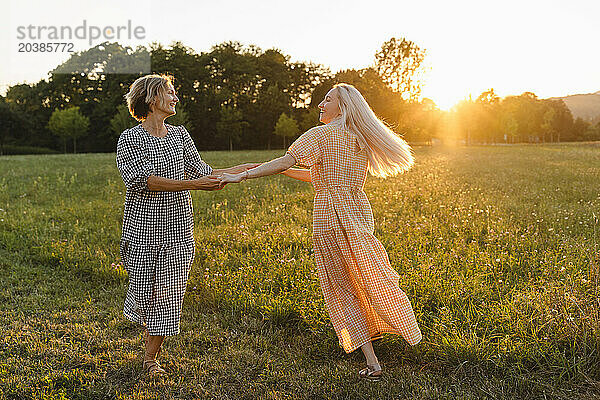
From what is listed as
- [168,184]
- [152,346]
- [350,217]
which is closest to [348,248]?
[350,217]

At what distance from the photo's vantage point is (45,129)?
57750 millimetres

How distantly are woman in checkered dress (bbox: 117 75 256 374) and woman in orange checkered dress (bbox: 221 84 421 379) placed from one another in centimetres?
55

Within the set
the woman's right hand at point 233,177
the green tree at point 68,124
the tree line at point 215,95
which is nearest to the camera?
the woman's right hand at point 233,177

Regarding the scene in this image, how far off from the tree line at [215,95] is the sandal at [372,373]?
4926 cm

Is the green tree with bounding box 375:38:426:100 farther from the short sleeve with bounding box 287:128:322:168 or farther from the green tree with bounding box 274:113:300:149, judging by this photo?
the short sleeve with bounding box 287:128:322:168

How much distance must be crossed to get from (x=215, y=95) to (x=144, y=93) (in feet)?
190

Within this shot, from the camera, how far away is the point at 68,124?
52.3m

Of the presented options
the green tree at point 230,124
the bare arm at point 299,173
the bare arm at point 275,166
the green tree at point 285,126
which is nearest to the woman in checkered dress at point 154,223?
the bare arm at point 275,166

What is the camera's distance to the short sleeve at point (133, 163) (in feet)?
13.9

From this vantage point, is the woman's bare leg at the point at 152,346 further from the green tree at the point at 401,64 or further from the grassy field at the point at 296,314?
the green tree at the point at 401,64

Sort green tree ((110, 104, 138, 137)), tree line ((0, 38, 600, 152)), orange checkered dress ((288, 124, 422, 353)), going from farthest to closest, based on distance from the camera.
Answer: tree line ((0, 38, 600, 152))
green tree ((110, 104, 138, 137))
orange checkered dress ((288, 124, 422, 353))

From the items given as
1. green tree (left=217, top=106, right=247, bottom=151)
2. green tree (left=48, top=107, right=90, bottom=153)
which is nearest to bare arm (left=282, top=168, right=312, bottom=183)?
green tree (left=217, top=106, right=247, bottom=151)

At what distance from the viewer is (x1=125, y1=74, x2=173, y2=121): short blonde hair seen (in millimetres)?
4355

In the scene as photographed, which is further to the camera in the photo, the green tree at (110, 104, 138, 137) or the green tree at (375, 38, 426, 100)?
the green tree at (375, 38, 426, 100)
